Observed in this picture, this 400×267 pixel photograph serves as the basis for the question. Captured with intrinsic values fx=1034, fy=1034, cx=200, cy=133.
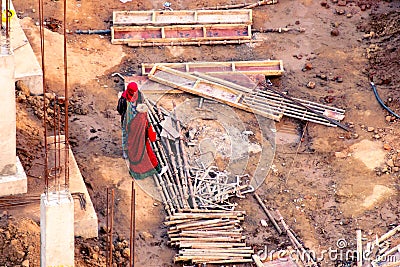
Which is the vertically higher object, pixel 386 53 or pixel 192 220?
pixel 386 53

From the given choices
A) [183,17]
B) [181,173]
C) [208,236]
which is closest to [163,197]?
[181,173]

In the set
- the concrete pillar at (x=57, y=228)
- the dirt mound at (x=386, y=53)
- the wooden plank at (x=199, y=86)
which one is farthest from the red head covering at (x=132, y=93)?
the dirt mound at (x=386, y=53)

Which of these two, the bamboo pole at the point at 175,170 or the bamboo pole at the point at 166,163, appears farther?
the bamboo pole at the point at 166,163

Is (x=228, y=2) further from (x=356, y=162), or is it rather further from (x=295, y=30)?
(x=356, y=162)

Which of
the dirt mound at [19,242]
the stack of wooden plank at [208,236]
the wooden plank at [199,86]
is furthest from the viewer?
the wooden plank at [199,86]

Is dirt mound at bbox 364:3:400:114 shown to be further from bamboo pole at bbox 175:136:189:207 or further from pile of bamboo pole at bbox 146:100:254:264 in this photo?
bamboo pole at bbox 175:136:189:207

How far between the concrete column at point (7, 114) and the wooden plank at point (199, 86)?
4.25m

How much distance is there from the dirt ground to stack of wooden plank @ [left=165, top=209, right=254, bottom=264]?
0.21 meters

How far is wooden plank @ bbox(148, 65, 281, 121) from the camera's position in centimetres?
1791

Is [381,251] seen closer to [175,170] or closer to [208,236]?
[208,236]

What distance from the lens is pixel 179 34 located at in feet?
65.4

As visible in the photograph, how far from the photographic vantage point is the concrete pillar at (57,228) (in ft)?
39.1

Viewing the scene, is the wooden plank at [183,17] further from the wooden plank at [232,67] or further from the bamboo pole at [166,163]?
the bamboo pole at [166,163]

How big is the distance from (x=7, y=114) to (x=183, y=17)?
6.74m
